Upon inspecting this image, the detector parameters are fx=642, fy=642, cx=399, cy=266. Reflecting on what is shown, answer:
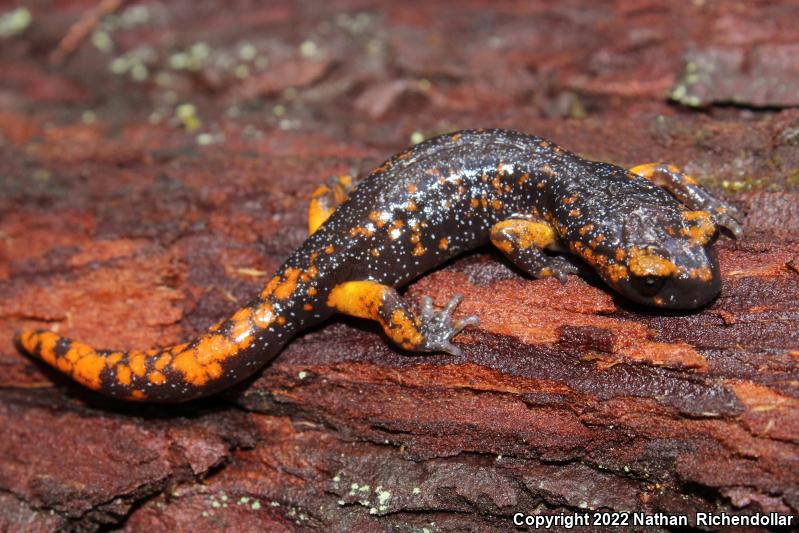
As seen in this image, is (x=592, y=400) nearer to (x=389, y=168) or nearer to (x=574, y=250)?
(x=574, y=250)

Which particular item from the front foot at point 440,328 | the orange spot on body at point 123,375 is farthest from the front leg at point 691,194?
the orange spot on body at point 123,375

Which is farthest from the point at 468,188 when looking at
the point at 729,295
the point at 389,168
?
the point at 729,295

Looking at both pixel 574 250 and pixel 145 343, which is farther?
pixel 145 343

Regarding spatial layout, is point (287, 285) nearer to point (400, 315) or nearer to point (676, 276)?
point (400, 315)

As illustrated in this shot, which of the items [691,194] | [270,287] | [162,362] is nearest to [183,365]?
[162,362]

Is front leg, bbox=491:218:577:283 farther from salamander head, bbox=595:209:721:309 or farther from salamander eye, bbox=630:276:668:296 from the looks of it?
salamander eye, bbox=630:276:668:296

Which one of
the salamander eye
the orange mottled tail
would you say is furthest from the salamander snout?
the orange mottled tail
